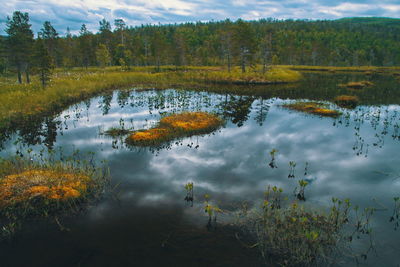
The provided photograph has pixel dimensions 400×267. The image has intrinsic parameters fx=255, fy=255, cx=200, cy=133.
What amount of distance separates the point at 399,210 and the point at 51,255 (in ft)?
50.4

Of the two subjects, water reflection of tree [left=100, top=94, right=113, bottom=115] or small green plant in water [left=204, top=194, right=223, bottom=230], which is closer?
small green plant in water [left=204, top=194, right=223, bottom=230]

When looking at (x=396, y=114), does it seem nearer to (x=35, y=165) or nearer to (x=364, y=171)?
(x=364, y=171)

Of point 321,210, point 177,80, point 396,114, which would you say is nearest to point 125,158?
point 321,210

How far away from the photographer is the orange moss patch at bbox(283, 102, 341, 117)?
3206 cm

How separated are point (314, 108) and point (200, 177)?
25098 mm

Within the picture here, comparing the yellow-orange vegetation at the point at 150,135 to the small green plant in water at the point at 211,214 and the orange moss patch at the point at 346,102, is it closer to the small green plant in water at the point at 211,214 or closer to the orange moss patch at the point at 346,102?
the small green plant in water at the point at 211,214

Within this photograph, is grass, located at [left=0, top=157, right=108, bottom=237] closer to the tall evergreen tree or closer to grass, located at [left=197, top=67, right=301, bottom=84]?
grass, located at [left=197, top=67, right=301, bottom=84]

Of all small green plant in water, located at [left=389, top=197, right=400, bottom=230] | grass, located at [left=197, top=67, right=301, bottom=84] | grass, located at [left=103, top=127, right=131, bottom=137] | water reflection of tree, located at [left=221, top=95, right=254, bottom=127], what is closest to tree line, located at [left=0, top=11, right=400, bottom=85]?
grass, located at [left=197, top=67, right=301, bottom=84]

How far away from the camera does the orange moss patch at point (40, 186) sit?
39.1ft

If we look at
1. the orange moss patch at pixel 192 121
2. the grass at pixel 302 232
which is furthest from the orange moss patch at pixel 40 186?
the orange moss patch at pixel 192 121

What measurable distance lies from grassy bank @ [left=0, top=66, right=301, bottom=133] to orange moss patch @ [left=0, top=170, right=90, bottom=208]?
14340 millimetres

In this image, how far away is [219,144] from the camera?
842 inches

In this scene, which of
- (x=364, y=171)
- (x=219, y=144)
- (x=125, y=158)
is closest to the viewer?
(x=364, y=171)

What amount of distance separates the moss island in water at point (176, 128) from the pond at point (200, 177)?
3.06ft
